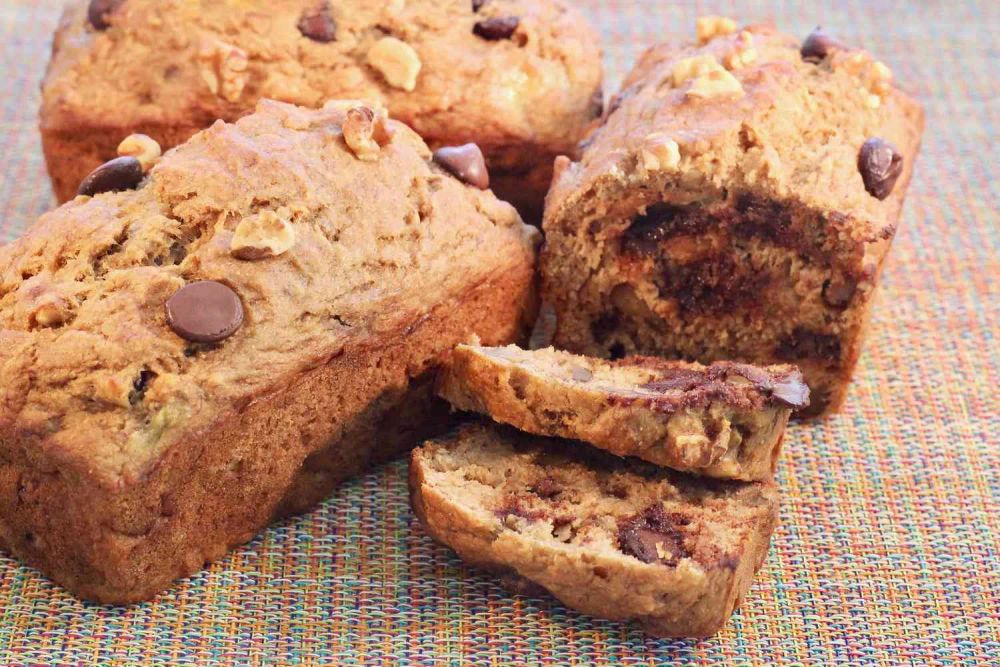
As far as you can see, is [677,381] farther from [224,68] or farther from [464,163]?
[224,68]

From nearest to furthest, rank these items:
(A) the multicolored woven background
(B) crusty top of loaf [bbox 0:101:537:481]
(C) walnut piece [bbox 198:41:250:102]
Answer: (B) crusty top of loaf [bbox 0:101:537:481] → (A) the multicolored woven background → (C) walnut piece [bbox 198:41:250:102]

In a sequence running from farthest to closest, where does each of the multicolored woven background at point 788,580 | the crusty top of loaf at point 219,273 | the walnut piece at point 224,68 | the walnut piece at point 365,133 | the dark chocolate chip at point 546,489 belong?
the walnut piece at point 224,68
the walnut piece at point 365,133
the dark chocolate chip at point 546,489
the multicolored woven background at point 788,580
the crusty top of loaf at point 219,273

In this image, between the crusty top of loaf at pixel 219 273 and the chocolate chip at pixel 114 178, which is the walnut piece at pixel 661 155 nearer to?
the crusty top of loaf at pixel 219 273

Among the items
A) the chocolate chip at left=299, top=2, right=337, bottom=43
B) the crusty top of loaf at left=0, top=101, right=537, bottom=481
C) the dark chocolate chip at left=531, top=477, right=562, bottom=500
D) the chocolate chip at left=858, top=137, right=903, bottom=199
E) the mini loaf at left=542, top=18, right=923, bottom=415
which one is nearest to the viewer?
the crusty top of loaf at left=0, top=101, right=537, bottom=481

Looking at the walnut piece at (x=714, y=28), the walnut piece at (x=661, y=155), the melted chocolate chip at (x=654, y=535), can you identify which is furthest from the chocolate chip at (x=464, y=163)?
the melted chocolate chip at (x=654, y=535)

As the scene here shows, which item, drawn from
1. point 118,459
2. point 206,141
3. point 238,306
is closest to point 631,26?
point 206,141

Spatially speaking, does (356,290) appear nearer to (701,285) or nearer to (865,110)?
(701,285)

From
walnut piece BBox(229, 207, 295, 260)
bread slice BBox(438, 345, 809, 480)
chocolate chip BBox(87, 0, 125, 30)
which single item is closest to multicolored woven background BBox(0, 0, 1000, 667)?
bread slice BBox(438, 345, 809, 480)

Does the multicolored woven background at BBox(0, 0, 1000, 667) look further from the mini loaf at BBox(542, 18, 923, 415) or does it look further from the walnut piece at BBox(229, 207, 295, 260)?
the walnut piece at BBox(229, 207, 295, 260)
